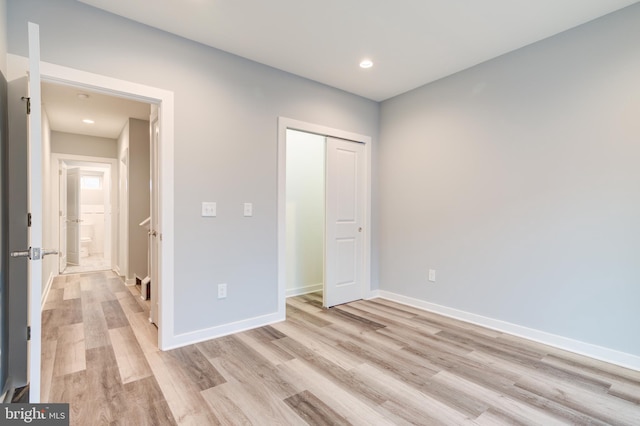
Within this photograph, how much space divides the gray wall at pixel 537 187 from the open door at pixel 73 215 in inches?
272

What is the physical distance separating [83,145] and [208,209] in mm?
4993

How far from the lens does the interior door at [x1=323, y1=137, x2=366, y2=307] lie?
12.3 ft

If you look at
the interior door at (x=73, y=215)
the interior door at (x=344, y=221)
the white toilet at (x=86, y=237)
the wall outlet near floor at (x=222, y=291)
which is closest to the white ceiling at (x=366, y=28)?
the interior door at (x=344, y=221)

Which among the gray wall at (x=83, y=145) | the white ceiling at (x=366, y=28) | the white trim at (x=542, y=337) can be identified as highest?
the white ceiling at (x=366, y=28)

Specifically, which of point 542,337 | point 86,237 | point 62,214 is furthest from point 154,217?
point 86,237

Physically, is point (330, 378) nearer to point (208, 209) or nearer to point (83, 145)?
point (208, 209)

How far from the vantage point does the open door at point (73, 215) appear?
21.4 ft

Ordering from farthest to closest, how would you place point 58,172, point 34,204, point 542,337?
point 58,172
point 542,337
point 34,204

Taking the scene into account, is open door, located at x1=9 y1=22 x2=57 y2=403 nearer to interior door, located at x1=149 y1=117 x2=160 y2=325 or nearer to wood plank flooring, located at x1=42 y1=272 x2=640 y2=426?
wood plank flooring, located at x1=42 y1=272 x2=640 y2=426

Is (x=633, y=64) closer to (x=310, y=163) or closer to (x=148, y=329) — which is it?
(x=310, y=163)

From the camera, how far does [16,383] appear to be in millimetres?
1991

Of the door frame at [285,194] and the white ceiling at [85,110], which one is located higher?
the white ceiling at [85,110]

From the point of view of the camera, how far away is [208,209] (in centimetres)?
279

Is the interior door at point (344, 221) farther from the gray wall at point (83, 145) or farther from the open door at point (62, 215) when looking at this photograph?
the open door at point (62, 215)
